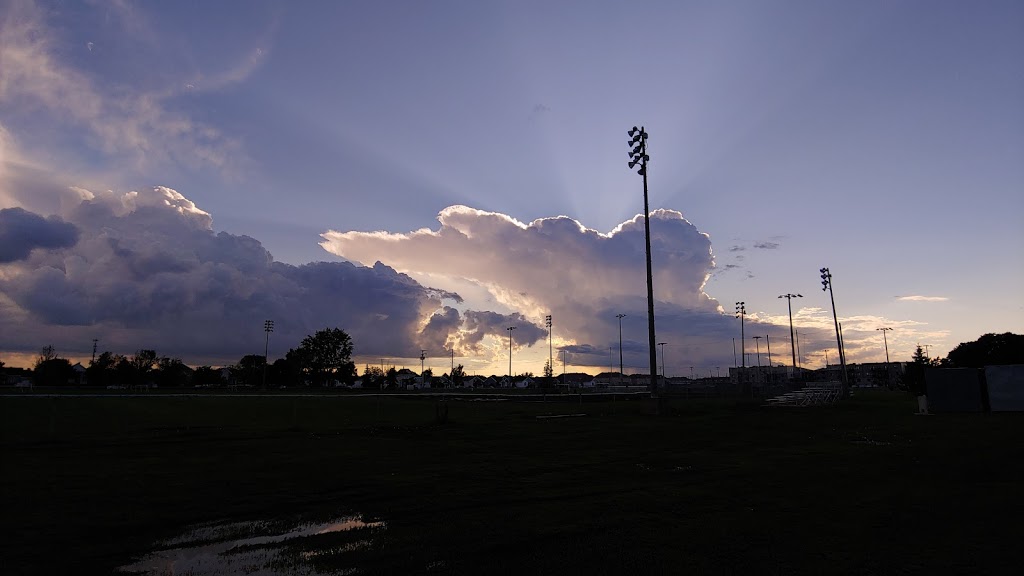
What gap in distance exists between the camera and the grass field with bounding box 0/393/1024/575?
261 inches

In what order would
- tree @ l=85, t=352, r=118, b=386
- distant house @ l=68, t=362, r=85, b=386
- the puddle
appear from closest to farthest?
the puddle, tree @ l=85, t=352, r=118, b=386, distant house @ l=68, t=362, r=85, b=386

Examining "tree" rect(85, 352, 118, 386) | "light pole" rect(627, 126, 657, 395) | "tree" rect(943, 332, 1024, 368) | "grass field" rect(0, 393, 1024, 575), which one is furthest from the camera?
"tree" rect(85, 352, 118, 386)

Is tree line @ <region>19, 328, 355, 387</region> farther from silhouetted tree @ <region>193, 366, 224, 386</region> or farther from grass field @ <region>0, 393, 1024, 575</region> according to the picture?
grass field @ <region>0, 393, 1024, 575</region>

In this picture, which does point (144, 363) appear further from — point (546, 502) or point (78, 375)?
point (546, 502)

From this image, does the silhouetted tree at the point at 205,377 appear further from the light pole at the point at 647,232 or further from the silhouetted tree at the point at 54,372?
the light pole at the point at 647,232

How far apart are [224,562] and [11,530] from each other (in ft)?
12.8

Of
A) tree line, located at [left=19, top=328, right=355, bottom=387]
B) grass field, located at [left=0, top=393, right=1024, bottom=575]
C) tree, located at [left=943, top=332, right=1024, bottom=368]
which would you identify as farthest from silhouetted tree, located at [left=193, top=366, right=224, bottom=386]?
tree, located at [left=943, top=332, right=1024, bottom=368]

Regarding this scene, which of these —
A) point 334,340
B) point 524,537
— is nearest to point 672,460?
point 524,537

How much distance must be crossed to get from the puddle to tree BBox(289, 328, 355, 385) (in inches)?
6972

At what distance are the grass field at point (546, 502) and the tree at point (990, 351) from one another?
61091mm

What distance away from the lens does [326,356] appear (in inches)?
6919

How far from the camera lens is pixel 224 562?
6594 mm

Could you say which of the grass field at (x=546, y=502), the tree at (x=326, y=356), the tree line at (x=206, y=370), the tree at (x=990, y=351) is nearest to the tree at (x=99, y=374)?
Answer: the tree line at (x=206, y=370)

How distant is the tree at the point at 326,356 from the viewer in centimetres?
17475
